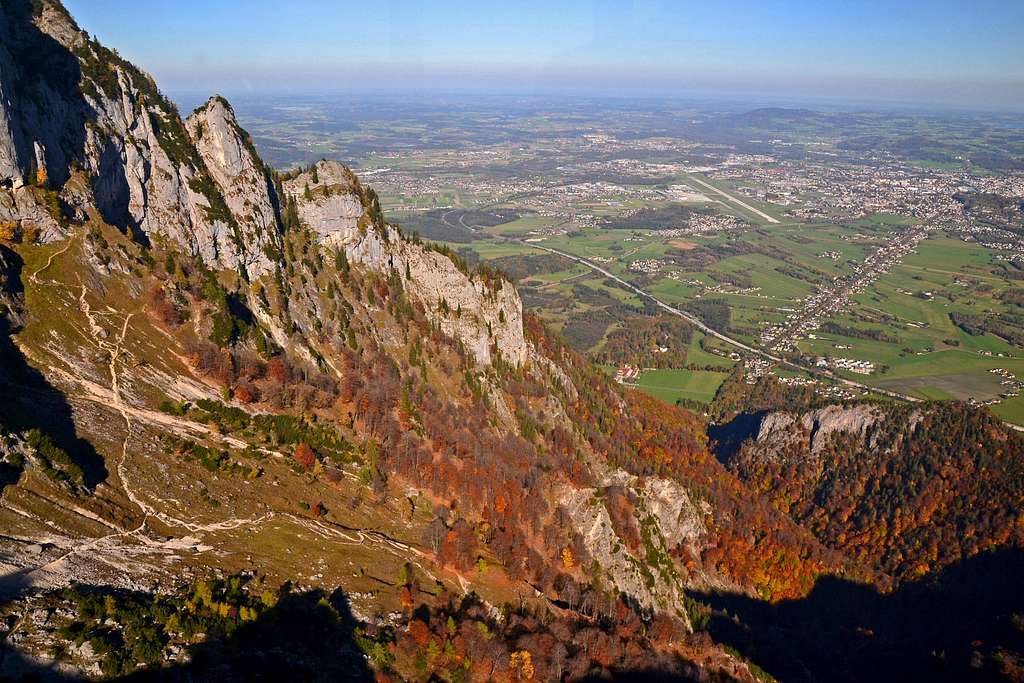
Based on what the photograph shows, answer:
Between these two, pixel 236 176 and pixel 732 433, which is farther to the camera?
pixel 732 433

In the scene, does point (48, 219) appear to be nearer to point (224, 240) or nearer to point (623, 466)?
point (224, 240)

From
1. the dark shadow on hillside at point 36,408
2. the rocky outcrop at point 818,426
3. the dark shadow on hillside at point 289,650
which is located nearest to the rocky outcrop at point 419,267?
the dark shadow on hillside at point 36,408

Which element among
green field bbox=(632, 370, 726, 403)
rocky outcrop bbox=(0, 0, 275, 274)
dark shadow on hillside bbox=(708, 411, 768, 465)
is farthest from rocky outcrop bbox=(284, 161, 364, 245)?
green field bbox=(632, 370, 726, 403)

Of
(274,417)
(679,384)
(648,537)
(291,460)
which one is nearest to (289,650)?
(291,460)

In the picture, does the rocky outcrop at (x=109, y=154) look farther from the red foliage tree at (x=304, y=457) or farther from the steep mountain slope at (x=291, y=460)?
the red foliage tree at (x=304, y=457)

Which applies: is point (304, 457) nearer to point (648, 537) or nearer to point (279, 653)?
point (279, 653)
